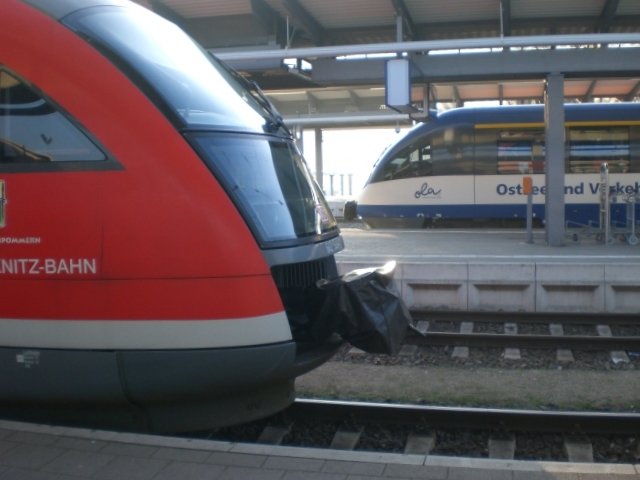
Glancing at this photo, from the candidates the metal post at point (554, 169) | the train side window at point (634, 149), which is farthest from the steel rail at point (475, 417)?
the train side window at point (634, 149)

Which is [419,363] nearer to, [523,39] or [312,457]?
[312,457]

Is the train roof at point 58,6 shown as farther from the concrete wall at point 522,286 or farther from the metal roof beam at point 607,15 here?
the metal roof beam at point 607,15

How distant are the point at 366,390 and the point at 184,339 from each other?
3.17 m

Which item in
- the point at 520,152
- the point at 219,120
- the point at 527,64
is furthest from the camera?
the point at 520,152

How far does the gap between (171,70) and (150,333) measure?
1565 mm

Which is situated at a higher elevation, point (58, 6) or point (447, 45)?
point (447, 45)

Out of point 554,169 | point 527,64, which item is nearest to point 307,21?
point 527,64

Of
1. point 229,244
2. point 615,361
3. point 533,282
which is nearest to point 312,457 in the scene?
point 229,244

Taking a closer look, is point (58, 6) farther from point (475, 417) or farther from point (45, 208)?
point (475, 417)

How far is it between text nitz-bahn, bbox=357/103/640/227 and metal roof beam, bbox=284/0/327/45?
503 cm

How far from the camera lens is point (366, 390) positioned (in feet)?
22.7

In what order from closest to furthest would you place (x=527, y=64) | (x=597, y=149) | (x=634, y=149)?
(x=527, y=64)
(x=634, y=149)
(x=597, y=149)

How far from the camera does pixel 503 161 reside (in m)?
19.2

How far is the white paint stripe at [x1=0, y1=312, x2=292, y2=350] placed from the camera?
4090 mm
